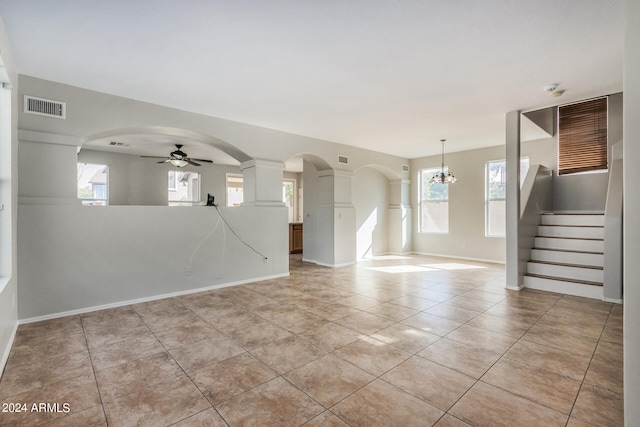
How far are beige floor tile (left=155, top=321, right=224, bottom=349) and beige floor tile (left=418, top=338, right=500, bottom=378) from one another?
2.05 meters

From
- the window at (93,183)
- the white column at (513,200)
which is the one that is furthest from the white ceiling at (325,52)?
the window at (93,183)

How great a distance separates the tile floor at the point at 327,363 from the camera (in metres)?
1.93

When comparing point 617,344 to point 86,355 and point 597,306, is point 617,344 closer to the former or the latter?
point 597,306

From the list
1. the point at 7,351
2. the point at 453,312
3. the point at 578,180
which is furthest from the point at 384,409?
the point at 578,180

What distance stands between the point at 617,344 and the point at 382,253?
632 centimetres

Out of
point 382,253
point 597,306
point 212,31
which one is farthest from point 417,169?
point 212,31

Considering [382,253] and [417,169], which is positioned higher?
[417,169]

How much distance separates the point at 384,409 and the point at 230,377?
1161 mm

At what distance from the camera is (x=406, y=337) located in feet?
10.0

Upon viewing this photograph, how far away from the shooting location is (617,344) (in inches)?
114

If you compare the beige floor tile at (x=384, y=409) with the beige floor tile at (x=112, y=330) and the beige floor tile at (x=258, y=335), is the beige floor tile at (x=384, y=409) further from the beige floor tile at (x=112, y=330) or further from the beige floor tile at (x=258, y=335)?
the beige floor tile at (x=112, y=330)

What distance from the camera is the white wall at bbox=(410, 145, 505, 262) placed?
7684 mm

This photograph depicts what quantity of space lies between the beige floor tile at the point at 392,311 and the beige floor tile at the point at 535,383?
124 cm

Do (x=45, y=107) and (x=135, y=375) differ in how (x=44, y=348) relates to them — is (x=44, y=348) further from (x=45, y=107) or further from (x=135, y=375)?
(x=45, y=107)
